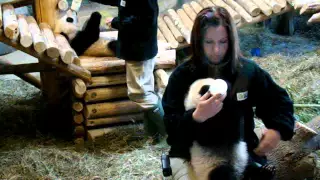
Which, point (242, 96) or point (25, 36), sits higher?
point (242, 96)

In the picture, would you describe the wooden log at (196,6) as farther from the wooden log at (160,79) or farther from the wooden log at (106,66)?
the wooden log at (106,66)

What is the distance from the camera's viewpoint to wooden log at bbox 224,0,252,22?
5918 mm

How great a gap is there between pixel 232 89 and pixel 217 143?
0.28m

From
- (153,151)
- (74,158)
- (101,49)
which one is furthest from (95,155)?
(101,49)

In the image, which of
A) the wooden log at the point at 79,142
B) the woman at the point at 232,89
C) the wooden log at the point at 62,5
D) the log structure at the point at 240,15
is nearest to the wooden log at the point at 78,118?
the wooden log at the point at 79,142

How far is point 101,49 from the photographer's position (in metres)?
4.64

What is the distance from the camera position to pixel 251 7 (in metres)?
5.95

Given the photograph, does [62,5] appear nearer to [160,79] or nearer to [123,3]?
[123,3]

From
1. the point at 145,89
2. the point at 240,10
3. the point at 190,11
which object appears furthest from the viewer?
the point at 190,11

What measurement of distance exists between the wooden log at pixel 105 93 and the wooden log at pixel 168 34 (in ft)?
4.85

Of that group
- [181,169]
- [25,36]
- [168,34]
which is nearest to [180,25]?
[168,34]

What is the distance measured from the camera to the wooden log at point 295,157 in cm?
323

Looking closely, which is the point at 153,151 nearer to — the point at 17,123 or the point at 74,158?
the point at 74,158

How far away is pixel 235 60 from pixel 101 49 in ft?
8.20
